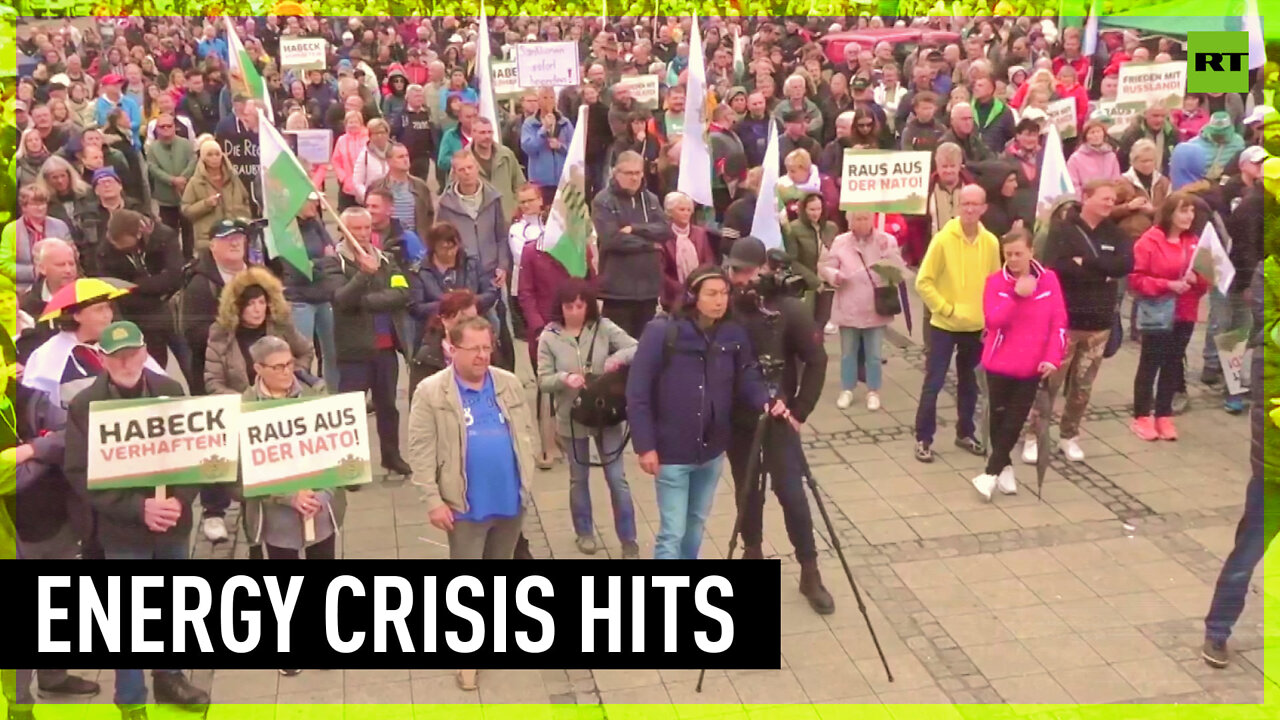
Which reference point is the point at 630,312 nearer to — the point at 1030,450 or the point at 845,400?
the point at 845,400

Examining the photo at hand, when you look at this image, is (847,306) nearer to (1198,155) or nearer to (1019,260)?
(1019,260)

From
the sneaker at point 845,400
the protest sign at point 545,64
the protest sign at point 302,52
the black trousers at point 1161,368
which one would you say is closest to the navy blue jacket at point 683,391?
the sneaker at point 845,400

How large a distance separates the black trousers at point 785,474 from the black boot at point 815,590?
0.05 metres

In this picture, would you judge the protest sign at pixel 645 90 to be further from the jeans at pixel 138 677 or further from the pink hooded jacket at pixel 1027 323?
the jeans at pixel 138 677

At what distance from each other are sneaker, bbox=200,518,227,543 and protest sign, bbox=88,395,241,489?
5.55 feet

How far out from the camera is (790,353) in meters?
6.45

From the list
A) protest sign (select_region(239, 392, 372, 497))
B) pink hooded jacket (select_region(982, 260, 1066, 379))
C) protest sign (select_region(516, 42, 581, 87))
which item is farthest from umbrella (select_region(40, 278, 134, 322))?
protest sign (select_region(516, 42, 581, 87))

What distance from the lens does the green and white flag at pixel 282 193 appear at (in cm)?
800

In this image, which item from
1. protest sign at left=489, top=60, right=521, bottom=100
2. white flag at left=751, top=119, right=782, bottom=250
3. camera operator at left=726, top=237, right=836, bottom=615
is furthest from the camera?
protest sign at left=489, top=60, right=521, bottom=100

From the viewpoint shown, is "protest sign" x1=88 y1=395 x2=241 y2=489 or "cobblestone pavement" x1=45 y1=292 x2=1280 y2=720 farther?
"cobblestone pavement" x1=45 y1=292 x2=1280 y2=720

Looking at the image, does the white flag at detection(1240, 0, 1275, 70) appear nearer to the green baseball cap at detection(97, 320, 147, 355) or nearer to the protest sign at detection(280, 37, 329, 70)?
the protest sign at detection(280, 37, 329, 70)

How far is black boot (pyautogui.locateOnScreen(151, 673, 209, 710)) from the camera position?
230 inches

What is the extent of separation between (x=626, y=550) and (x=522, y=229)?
2598 mm

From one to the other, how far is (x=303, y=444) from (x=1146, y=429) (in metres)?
5.42
